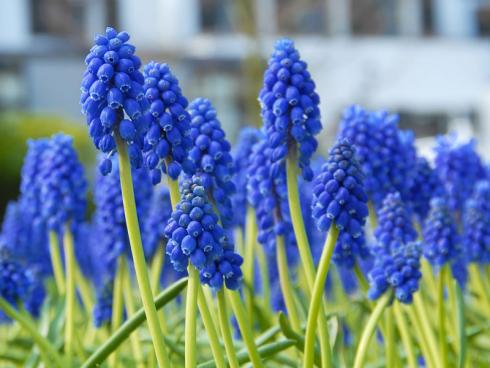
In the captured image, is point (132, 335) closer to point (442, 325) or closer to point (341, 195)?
point (442, 325)

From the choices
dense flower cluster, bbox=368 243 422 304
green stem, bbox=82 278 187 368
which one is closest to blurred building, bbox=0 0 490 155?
dense flower cluster, bbox=368 243 422 304

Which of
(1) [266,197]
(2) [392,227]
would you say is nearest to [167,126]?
(1) [266,197]

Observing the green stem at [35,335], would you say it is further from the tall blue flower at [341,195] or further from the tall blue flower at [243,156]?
the tall blue flower at [243,156]

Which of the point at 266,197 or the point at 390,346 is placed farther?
the point at 266,197

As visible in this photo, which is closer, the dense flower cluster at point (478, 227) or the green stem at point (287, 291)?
the green stem at point (287, 291)

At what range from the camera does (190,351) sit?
1773mm

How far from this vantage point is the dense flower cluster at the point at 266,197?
8.21 ft

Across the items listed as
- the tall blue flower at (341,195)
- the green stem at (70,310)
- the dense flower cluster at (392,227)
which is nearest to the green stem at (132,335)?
the green stem at (70,310)

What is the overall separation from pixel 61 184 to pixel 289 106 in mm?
1172

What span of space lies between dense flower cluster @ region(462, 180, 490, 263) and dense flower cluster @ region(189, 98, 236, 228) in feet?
3.19

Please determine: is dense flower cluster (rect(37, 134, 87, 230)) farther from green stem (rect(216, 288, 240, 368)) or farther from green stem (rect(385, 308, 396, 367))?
green stem (rect(216, 288, 240, 368))

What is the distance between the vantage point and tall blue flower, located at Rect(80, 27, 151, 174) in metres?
1.69

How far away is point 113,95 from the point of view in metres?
1.68

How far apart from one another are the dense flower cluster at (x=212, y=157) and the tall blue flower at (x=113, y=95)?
18.4 inches
